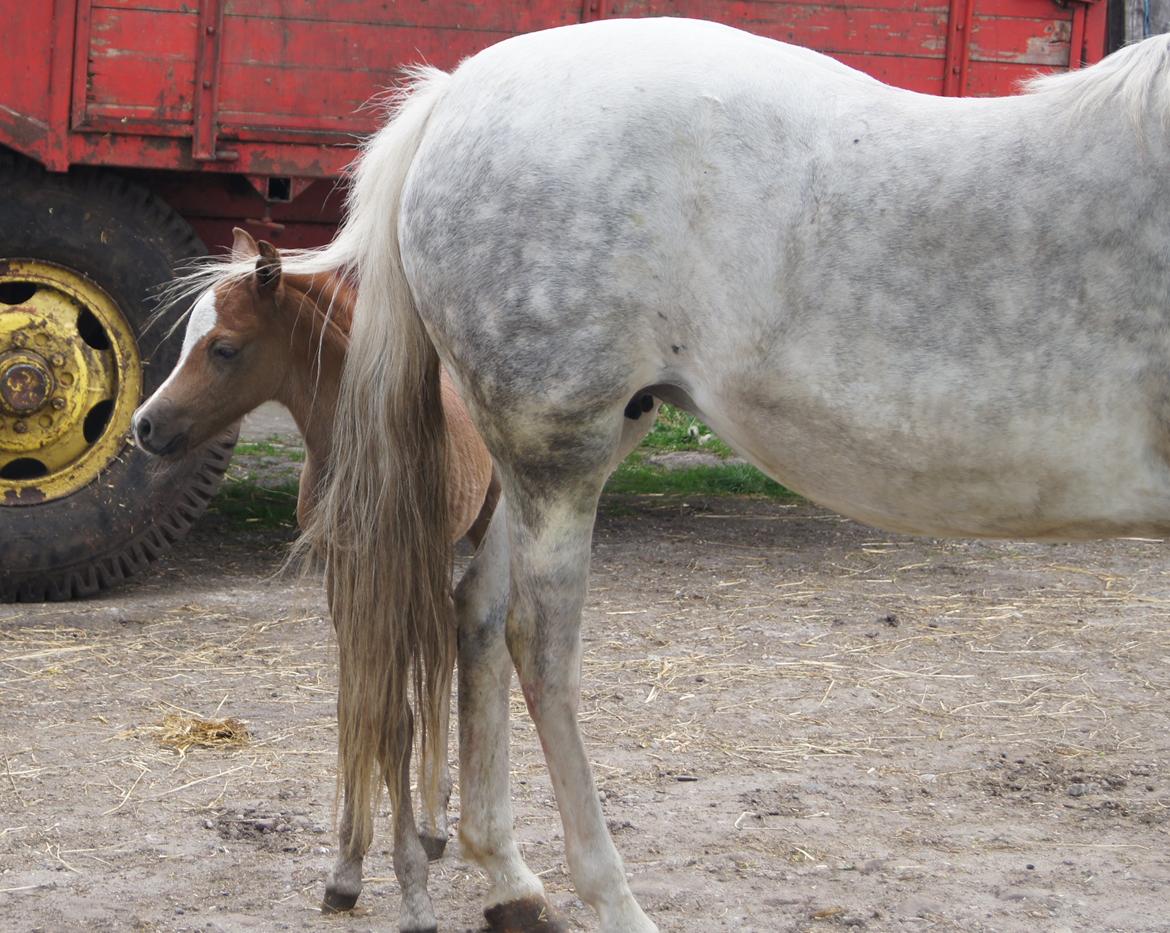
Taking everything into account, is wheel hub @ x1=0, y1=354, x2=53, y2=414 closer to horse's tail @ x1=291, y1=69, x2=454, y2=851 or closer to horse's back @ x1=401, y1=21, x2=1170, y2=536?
horse's tail @ x1=291, y1=69, x2=454, y2=851

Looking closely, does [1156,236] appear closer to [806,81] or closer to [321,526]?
[806,81]

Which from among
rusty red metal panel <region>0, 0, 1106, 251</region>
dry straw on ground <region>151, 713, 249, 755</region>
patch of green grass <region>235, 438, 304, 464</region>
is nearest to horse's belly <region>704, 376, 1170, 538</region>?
dry straw on ground <region>151, 713, 249, 755</region>

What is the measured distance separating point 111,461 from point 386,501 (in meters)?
2.91

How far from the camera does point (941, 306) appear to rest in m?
2.27

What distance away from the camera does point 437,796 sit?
288cm

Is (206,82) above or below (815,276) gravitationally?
above

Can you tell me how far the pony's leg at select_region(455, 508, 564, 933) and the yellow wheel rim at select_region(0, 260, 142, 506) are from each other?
8.89 feet

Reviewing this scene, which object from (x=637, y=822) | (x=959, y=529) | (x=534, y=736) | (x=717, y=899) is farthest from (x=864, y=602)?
(x=959, y=529)

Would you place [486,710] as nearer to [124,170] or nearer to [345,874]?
[345,874]

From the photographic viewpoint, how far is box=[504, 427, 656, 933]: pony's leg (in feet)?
8.23

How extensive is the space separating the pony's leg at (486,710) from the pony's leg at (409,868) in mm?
152

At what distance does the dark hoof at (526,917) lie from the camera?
2.84m

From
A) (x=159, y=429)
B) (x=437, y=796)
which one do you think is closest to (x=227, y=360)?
(x=159, y=429)

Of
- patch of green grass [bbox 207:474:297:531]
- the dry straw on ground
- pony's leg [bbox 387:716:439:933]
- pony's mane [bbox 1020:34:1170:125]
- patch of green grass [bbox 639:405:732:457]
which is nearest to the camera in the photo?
pony's mane [bbox 1020:34:1170:125]
